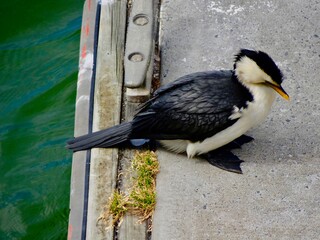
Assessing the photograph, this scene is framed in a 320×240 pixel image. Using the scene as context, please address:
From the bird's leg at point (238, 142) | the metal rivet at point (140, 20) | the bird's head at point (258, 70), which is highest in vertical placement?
the bird's head at point (258, 70)

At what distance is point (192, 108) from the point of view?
5113 millimetres

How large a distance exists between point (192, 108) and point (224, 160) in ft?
1.50

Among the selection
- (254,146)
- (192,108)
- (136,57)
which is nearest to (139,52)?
(136,57)

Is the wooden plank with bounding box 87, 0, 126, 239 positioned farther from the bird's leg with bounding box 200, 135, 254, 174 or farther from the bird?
the bird's leg with bounding box 200, 135, 254, 174

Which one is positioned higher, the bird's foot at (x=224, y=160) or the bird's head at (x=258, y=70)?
the bird's head at (x=258, y=70)

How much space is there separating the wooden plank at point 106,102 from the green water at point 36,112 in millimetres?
1591

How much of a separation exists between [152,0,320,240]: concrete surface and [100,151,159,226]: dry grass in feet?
0.19

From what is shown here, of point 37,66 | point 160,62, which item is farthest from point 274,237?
point 37,66

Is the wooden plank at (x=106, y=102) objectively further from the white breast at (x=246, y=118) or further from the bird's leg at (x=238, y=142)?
the bird's leg at (x=238, y=142)

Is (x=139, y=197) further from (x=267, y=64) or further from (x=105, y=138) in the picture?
(x=267, y=64)

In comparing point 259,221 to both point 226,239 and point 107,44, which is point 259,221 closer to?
point 226,239

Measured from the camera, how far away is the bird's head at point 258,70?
4973 millimetres

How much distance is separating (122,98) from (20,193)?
1963mm

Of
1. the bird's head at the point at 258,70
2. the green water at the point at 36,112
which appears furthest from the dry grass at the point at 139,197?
the green water at the point at 36,112
